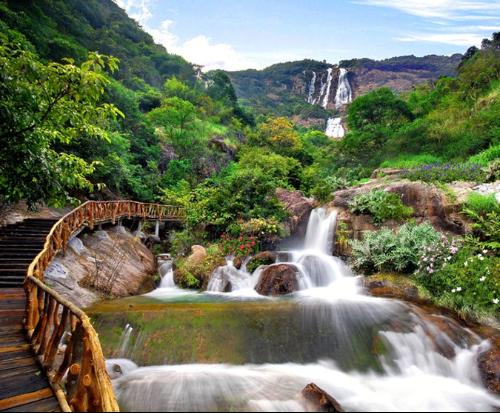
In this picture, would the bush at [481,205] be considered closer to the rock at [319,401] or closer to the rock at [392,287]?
the rock at [392,287]

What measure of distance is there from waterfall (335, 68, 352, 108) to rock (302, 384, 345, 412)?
94.4m

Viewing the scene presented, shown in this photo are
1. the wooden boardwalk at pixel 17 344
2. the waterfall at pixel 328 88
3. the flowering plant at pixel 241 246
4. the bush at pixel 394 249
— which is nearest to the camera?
the wooden boardwalk at pixel 17 344

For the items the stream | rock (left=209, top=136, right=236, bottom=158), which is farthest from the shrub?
rock (left=209, top=136, right=236, bottom=158)

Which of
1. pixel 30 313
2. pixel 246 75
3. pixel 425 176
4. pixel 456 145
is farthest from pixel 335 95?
pixel 30 313

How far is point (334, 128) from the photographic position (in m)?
74.4

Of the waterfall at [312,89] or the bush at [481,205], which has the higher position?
the waterfall at [312,89]

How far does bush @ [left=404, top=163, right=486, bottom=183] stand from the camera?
14.6 meters

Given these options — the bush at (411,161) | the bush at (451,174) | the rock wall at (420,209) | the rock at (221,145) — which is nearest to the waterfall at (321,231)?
the rock wall at (420,209)

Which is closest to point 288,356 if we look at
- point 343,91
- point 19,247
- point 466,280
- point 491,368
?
point 491,368

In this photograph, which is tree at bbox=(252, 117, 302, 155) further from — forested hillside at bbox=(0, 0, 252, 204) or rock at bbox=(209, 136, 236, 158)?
forested hillside at bbox=(0, 0, 252, 204)

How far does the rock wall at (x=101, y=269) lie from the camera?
1022 cm

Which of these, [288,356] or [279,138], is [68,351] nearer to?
[288,356]

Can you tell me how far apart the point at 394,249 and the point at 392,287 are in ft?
5.56

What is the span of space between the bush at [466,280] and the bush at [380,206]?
346 centimetres
